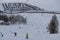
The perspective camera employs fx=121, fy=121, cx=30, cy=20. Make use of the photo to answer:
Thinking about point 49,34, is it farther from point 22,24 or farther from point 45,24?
point 22,24

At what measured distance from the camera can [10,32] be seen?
3.86ft

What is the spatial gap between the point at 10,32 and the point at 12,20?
121 millimetres

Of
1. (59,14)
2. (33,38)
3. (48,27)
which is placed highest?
(59,14)

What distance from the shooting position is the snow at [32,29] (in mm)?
1160

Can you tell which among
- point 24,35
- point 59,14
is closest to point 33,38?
point 24,35

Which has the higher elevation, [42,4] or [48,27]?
[42,4]

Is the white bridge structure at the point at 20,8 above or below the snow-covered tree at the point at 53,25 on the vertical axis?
above

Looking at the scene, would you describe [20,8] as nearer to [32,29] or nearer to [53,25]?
[32,29]

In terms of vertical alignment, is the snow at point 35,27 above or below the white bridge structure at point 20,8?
below

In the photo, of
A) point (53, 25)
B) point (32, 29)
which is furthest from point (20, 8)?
point (53, 25)

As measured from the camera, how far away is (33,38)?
1.16 meters

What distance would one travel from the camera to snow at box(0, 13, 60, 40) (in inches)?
45.7

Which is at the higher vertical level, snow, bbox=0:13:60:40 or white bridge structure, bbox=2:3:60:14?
white bridge structure, bbox=2:3:60:14

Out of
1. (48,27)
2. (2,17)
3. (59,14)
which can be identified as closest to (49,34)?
(48,27)
